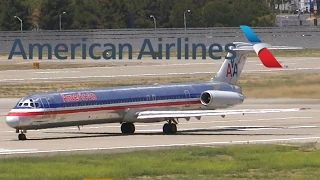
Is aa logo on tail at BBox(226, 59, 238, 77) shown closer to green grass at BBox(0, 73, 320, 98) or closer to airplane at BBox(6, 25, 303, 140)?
airplane at BBox(6, 25, 303, 140)

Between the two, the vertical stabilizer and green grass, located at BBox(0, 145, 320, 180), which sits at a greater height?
the vertical stabilizer

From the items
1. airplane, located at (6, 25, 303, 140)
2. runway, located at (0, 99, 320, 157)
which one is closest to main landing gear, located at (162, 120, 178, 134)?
airplane, located at (6, 25, 303, 140)

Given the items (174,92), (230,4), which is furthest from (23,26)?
(174,92)

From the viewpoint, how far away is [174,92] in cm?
4891

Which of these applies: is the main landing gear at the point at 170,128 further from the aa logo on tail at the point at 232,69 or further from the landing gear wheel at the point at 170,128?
the aa logo on tail at the point at 232,69

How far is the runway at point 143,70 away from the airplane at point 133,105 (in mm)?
42578

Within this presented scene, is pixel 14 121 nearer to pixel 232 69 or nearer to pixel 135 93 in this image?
pixel 135 93

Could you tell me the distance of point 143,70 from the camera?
103m

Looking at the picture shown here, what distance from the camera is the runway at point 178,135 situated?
1598 inches

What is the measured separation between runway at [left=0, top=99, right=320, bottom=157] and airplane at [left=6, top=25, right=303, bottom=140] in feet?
2.60

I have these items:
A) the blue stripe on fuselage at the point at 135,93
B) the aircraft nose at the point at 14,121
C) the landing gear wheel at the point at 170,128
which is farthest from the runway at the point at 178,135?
the blue stripe on fuselage at the point at 135,93

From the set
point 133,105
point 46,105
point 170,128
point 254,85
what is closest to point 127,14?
point 254,85

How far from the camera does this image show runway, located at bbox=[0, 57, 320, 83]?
9494 cm

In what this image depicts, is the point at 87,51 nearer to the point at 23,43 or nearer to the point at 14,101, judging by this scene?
the point at 23,43
